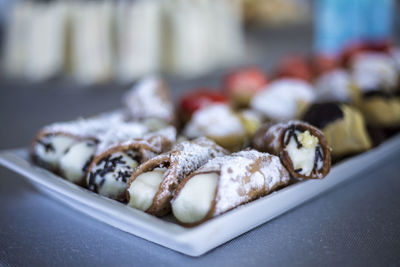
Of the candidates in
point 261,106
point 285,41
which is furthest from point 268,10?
point 261,106

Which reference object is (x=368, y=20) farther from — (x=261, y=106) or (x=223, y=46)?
(x=261, y=106)

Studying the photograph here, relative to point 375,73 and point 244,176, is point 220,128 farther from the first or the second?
point 375,73

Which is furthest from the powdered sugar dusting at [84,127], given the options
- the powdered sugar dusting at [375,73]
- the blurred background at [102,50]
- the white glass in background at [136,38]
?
the white glass in background at [136,38]

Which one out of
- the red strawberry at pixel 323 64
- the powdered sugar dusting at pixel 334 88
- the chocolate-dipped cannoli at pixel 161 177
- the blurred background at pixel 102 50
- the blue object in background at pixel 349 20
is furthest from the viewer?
the blue object in background at pixel 349 20

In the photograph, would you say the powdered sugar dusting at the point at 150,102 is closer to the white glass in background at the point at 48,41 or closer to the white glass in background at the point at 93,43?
the white glass in background at the point at 93,43

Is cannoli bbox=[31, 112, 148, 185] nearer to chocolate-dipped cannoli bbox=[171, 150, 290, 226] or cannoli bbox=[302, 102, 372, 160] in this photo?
chocolate-dipped cannoli bbox=[171, 150, 290, 226]

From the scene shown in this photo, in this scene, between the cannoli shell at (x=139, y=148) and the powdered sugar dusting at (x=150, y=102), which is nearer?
the cannoli shell at (x=139, y=148)

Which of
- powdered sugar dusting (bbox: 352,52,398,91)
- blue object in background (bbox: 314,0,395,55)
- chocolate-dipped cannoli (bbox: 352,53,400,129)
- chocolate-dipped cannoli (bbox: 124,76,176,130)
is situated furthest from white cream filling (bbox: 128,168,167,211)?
blue object in background (bbox: 314,0,395,55)
